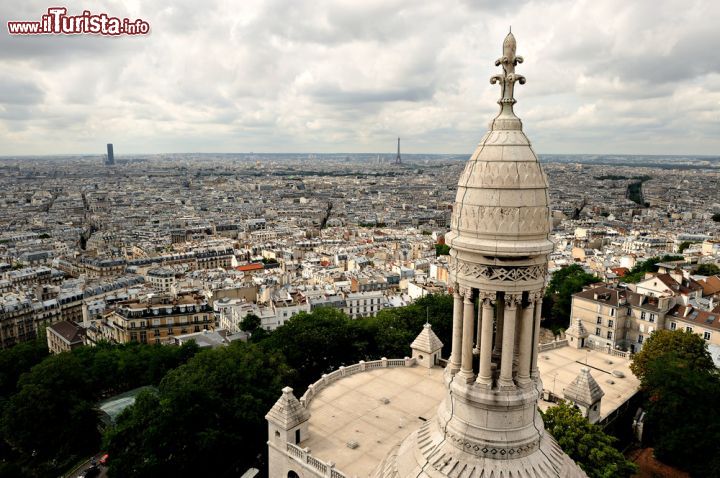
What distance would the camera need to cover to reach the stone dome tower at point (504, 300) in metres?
9.80

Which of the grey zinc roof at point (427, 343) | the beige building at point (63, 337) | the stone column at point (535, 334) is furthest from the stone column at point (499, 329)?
the beige building at point (63, 337)

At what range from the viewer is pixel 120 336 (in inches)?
2549

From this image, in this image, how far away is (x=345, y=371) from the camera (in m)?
34.7

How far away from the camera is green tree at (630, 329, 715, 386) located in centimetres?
3600

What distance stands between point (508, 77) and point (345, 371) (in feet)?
90.3

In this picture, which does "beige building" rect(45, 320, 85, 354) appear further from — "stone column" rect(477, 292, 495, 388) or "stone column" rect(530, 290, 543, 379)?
"stone column" rect(530, 290, 543, 379)

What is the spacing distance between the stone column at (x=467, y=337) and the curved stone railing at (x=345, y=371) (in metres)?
22.0

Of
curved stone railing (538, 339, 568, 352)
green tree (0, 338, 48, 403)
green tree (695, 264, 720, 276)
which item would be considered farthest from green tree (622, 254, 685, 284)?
green tree (0, 338, 48, 403)

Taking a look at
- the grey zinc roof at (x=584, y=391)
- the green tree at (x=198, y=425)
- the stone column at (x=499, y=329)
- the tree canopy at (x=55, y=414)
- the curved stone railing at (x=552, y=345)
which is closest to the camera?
the stone column at (x=499, y=329)

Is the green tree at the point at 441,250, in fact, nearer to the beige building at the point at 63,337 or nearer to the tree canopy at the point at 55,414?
the beige building at the point at 63,337

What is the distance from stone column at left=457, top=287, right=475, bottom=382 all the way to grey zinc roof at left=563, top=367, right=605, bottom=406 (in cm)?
2156

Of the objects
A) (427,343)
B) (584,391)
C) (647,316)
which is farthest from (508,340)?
(647,316)

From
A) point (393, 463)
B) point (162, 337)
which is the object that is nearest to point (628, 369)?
point (393, 463)

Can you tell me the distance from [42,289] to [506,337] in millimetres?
93843
